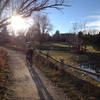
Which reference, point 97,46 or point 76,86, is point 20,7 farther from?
point 97,46

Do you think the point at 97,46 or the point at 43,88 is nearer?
the point at 43,88

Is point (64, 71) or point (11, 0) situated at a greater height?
point (11, 0)

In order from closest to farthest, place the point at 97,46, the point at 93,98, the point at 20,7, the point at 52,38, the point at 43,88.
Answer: the point at 93,98
the point at 43,88
the point at 20,7
the point at 97,46
the point at 52,38

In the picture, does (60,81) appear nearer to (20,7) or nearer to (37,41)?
(20,7)

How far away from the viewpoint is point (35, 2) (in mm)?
11766

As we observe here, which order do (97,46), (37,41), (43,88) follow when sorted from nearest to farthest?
(43,88)
(97,46)
(37,41)

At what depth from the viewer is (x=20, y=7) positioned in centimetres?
1166

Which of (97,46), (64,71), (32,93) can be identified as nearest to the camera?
(32,93)

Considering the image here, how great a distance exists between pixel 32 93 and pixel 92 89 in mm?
2946

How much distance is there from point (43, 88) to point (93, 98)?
2983mm

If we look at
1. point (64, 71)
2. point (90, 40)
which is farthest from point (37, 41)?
point (64, 71)

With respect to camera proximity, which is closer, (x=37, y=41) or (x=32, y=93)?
(x=32, y=93)

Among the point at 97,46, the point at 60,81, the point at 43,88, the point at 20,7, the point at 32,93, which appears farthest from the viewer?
the point at 97,46

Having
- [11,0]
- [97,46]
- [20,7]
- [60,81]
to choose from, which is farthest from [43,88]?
[97,46]
